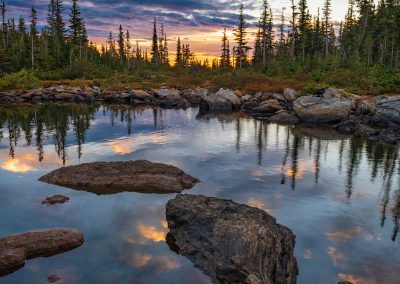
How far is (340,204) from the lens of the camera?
1308 cm

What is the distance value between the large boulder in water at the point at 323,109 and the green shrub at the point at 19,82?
40.4 m

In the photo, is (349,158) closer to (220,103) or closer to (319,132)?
(319,132)

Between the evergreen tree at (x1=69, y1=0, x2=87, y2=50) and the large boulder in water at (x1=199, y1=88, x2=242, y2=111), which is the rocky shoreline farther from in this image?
the evergreen tree at (x1=69, y1=0, x2=87, y2=50)

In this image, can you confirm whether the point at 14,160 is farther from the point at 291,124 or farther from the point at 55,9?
the point at 55,9

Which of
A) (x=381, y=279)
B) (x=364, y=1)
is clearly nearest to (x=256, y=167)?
Result: (x=381, y=279)

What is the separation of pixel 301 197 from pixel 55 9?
90431 mm

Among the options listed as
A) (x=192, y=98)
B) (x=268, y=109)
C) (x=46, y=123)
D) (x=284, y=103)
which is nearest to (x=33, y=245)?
(x=46, y=123)

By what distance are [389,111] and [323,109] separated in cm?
488

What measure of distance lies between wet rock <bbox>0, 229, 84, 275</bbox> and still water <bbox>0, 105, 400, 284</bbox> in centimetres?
25

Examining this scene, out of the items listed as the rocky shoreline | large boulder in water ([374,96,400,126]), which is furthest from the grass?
large boulder in water ([374,96,400,126])

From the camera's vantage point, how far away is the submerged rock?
14.1 meters

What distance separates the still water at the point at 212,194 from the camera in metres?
8.83

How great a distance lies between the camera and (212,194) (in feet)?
45.2

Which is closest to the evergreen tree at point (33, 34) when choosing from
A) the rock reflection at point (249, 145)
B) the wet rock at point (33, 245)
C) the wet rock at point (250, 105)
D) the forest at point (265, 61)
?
the forest at point (265, 61)
